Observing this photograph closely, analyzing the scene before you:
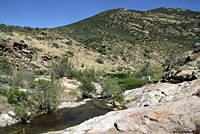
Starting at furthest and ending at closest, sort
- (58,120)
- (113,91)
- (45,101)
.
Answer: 1. (113,91)
2. (45,101)
3. (58,120)

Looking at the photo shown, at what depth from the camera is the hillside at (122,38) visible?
39594 millimetres

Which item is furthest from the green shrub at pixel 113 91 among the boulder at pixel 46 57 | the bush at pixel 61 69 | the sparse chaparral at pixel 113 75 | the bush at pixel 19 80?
the boulder at pixel 46 57

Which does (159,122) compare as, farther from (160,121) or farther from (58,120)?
(58,120)

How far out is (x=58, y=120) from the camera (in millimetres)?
10086

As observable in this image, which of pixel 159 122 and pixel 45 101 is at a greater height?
pixel 159 122

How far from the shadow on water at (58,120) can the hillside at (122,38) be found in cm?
2241

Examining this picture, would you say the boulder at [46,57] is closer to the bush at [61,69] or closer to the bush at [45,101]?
the bush at [61,69]

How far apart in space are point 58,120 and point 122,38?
5050 centimetres

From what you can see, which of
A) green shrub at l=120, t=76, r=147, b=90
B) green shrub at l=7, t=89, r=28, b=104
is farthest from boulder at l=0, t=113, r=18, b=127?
green shrub at l=120, t=76, r=147, b=90

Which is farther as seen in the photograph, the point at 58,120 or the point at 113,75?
the point at 113,75

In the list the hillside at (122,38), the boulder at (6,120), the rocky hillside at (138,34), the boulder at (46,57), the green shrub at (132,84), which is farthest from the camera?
the rocky hillside at (138,34)

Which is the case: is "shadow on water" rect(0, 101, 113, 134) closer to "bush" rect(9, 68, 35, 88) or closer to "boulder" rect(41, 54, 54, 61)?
"bush" rect(9, 68, 35, 88)

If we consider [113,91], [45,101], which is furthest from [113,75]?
[45,101]

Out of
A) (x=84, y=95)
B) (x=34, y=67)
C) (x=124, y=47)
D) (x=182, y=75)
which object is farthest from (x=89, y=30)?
(x=182, y=75)
